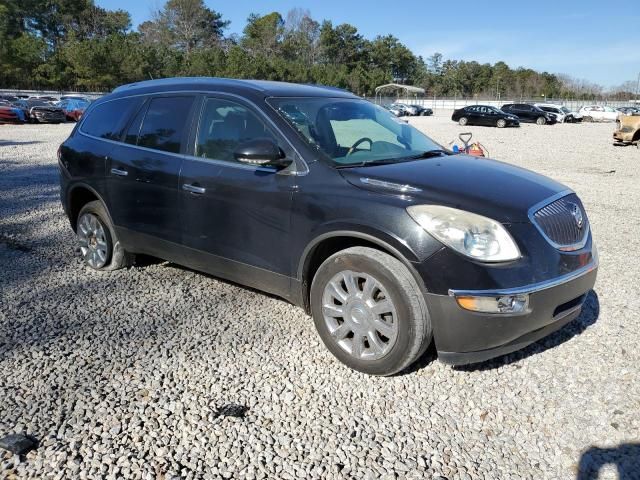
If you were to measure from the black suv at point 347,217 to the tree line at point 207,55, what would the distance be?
57986mm

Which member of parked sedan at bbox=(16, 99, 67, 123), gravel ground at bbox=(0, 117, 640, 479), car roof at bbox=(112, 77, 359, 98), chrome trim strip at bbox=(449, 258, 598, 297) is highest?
car roof at bbox=(112, 77, 359, 98)

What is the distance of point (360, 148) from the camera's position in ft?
13.0

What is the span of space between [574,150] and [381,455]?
1846 centimetres

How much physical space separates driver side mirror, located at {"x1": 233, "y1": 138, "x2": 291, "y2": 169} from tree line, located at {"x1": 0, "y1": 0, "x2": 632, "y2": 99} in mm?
59003

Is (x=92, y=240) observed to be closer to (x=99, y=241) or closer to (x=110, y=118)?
(x=99, y=241)

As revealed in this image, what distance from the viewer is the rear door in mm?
4312

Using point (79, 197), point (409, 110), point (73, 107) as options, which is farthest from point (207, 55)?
point (79, 197)

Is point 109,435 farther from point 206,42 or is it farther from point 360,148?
point 206,42

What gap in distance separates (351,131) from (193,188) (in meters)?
1.30

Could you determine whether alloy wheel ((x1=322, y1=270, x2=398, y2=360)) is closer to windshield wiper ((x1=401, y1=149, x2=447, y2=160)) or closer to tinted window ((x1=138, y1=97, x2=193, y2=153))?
windshield wiper ((x1=401, y1=149, x2=447, y2=160))

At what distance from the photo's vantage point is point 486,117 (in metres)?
35.5

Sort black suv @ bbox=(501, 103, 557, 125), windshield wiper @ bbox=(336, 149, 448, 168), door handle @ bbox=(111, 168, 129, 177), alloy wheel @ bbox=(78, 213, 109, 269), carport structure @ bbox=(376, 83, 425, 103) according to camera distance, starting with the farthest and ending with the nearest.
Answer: carport structure @ bbox=(376, 83, 425, 103)
black suv @ bbox=(501, 103, 557, 125)
alloy wheel @ bbox=(78, 213, 109, 269)
door handle @ bbox=(111, 168, 129, 177)
windshield wiper @ bbox=(336, 149, 448, 168)

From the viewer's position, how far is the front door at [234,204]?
3.68m

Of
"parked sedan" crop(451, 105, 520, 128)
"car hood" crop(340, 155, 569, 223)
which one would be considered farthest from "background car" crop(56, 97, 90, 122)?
"car hood" crop(340, 155, 569, 223)
